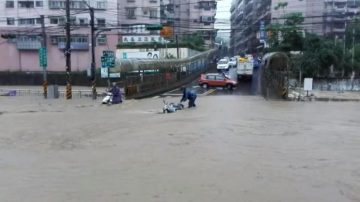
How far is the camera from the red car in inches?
1829

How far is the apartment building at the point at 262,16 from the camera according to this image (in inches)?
3337

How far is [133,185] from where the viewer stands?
996cm

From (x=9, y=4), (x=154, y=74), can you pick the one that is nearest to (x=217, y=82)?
(x=154, y=74)

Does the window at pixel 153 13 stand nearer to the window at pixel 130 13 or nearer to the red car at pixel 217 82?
the window at pixel 130 13

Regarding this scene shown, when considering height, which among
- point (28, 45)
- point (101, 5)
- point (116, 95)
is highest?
point (101, 5)

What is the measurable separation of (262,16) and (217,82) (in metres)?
61.5

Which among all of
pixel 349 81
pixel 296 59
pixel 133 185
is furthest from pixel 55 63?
pixel 133 185

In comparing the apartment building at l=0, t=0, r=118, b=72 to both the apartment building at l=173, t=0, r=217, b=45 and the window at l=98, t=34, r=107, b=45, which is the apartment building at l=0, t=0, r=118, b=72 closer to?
the window at l=98, t=34, r=107, b=45

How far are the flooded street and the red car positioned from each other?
77.0 feet

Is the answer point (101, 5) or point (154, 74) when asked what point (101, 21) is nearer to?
point (101, 5)

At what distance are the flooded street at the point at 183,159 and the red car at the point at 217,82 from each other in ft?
77.0

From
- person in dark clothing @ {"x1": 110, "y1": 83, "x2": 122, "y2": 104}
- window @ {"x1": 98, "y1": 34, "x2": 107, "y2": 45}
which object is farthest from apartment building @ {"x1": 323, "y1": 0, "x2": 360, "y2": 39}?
person in dark clothing @ {"x1": 110, "y1": 83, "x2": 122, "y2": 104}

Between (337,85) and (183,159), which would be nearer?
(183,159)

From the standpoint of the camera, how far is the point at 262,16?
342ft
